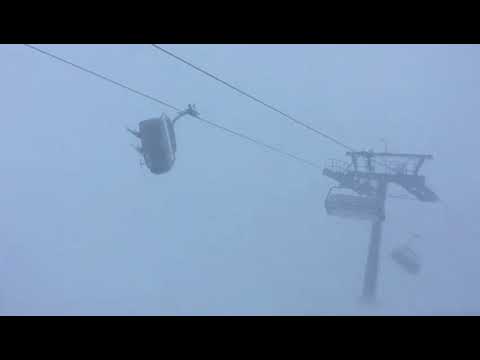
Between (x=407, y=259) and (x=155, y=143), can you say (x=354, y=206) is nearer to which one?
(x=407, y=259)

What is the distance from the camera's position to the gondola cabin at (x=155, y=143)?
336 inches

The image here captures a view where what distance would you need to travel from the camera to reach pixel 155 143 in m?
8.55

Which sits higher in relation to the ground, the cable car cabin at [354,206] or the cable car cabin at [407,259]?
the cable car cabin at [354,206]

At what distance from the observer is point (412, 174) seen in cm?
1778

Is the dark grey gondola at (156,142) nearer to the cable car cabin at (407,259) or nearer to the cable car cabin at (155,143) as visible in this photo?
the cable car cabin at (155,143)

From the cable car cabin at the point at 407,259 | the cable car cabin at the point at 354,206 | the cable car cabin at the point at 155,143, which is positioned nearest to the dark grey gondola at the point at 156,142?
the cable car cabin at the point at 155,143

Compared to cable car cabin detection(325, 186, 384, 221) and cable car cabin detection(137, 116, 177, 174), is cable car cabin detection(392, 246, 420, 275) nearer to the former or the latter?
cable car cabin detection(325, 186, 384, 221)

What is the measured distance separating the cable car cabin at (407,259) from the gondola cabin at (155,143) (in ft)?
39.2

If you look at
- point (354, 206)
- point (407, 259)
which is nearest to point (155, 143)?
point (354, 206)

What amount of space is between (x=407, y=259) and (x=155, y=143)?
41.2ft
